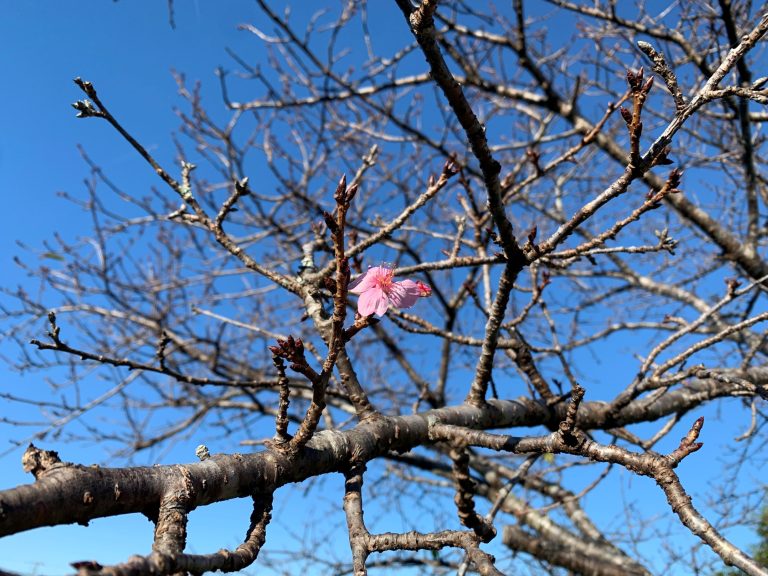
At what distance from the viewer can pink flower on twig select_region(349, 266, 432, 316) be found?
1672 mm

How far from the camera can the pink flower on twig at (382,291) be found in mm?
1672

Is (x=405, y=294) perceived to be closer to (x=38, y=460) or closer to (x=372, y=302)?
(x=372, y=302)

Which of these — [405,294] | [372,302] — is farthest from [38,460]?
[405,294]

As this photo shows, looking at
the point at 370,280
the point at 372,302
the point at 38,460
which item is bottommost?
the point at 38,460

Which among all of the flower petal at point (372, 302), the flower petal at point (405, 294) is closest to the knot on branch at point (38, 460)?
the flower petal at point (372, 302)

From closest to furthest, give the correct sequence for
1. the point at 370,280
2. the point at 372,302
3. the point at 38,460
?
the point at 38,460 < the point at 372,302 < the point at 370,280

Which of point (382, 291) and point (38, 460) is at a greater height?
point (382, 291)

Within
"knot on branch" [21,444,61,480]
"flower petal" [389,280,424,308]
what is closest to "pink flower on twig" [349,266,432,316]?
"flower petal" [389,280,424,308]

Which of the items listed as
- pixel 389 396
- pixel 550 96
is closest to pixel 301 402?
pixel 389 396

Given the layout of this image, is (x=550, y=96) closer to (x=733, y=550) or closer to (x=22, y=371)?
(x=733, y=550)

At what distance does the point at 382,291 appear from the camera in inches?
67.7

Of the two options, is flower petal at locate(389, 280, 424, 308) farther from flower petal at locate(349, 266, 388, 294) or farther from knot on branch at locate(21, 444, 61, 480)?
knot on branch at locate(21, 444, 61, 480)

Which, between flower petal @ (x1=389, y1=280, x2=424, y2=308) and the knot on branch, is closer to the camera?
the knot on branch

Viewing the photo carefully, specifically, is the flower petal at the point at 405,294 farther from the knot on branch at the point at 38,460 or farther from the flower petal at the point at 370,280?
the knot on branch at the point at 38,460
